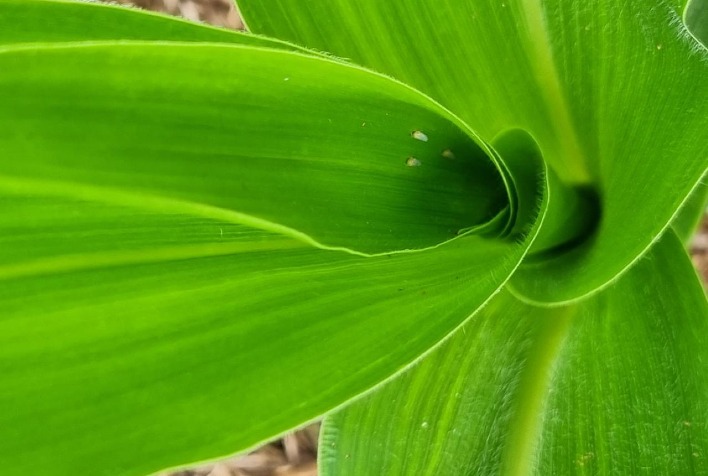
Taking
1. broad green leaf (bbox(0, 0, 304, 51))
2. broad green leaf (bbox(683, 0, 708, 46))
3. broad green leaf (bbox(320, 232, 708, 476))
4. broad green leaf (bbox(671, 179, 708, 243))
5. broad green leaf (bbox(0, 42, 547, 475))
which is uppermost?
broad green leaf (bbox(0, 0, 304, 51))

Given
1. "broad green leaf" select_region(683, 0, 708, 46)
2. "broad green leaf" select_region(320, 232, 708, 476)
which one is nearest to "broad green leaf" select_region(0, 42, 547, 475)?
"broad green leaf" select_region(320, 232, 708, 476)

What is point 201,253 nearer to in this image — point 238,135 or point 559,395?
point 238,135

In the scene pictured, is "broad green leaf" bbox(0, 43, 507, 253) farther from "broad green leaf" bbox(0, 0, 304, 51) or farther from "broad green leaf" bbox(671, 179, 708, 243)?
"broad green leaf" bbox(671, 179, 708, 243)

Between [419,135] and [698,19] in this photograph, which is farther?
[698,19]

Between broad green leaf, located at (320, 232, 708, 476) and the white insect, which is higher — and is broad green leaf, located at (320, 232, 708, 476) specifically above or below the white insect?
below

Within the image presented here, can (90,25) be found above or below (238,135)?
above

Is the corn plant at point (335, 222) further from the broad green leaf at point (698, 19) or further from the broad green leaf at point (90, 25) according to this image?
the broad green leaf at point (698, 19)

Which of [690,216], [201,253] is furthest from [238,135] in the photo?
[690,216]
